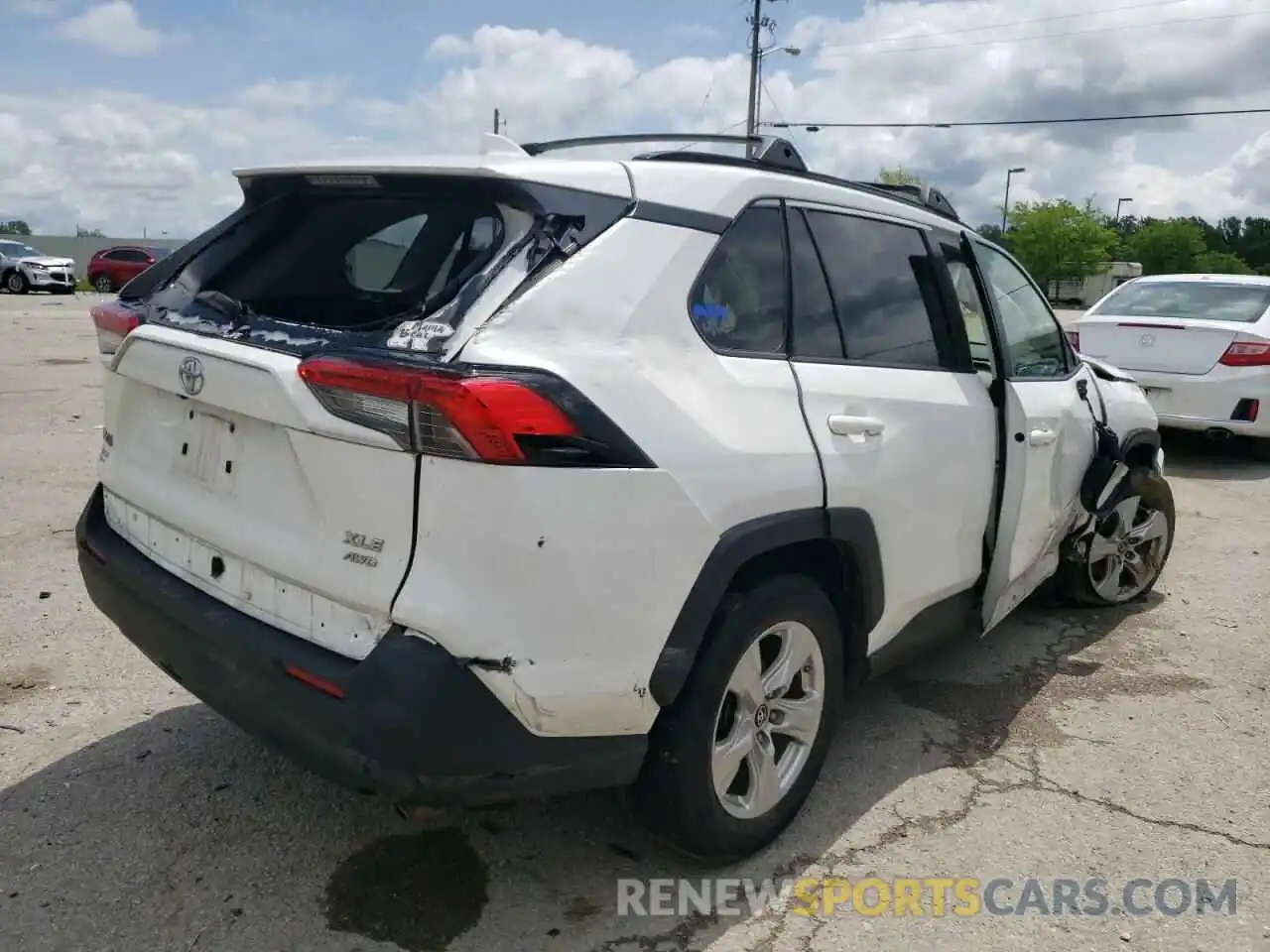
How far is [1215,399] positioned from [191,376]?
308 inches

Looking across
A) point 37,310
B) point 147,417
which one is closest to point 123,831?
point 147,417

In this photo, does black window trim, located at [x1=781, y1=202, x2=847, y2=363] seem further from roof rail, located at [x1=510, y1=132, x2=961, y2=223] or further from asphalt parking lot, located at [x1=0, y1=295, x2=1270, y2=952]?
asphalt parking lot, located at [x1=0, y1=295, x2=1270, y2=952]

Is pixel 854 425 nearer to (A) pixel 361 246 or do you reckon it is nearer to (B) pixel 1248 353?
(A) pixel 361 246

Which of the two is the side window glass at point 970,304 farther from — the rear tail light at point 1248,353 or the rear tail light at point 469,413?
the rear tail light at point 1248,353

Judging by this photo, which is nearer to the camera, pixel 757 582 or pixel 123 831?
pixel 757 582

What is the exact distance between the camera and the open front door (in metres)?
3.66

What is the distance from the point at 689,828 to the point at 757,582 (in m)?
0.64

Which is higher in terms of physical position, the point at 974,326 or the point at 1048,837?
the point at 974,326

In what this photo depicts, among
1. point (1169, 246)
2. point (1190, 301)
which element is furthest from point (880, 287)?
point (1169, 246)

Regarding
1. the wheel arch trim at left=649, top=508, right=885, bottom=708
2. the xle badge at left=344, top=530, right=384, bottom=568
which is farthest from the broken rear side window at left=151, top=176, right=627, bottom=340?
the wheel arch trim at left=649, top=508, right=885, bottom=708

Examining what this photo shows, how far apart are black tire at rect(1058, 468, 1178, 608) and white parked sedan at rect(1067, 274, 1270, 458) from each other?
11.3ft

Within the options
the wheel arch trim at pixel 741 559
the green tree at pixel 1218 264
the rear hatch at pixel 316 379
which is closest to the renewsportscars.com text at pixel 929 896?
the wheel arch trim at pixel 741 559

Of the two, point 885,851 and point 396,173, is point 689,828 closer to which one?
point 885,851

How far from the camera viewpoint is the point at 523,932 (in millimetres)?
2525
